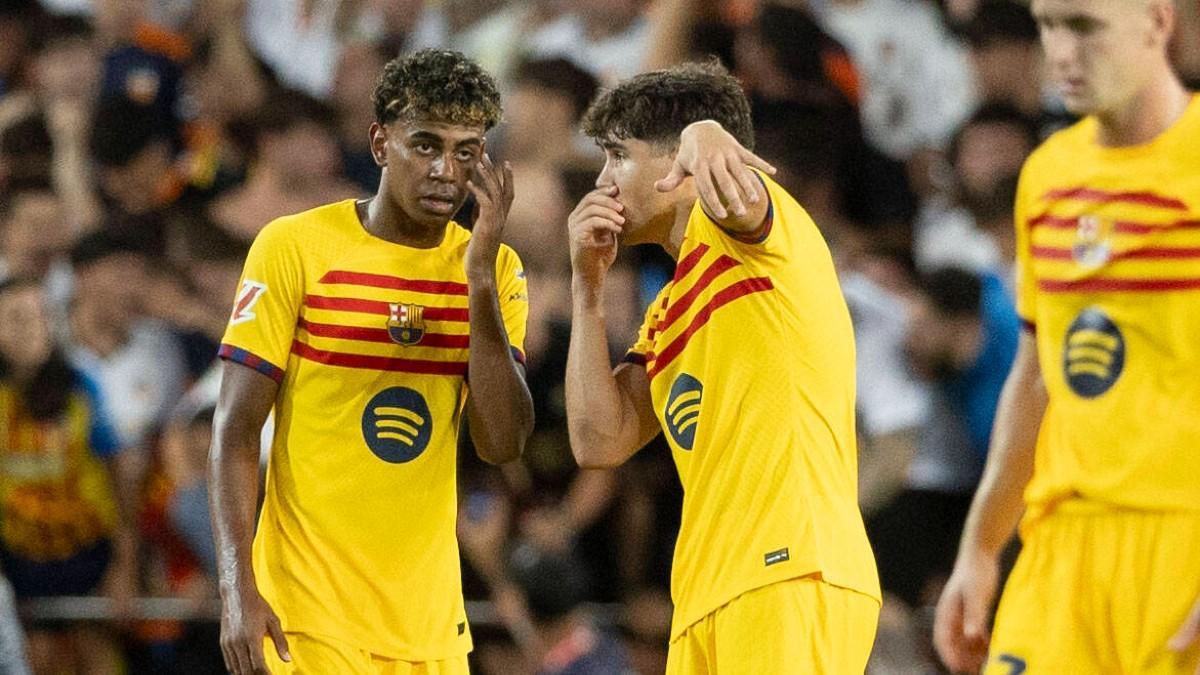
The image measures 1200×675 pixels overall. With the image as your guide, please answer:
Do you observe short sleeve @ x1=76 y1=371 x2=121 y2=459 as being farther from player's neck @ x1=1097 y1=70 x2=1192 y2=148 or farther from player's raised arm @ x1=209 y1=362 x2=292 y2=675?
player's neck @ x1=1097 y1=70 x2=1192 y2=148

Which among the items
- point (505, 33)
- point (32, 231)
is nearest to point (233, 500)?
point (505, 33)

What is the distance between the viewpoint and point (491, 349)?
15.4 ft

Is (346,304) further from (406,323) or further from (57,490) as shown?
(57,490)

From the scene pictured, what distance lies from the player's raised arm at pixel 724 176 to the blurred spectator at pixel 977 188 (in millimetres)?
3369

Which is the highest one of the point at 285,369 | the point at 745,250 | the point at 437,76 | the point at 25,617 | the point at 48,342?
the point at 437,76

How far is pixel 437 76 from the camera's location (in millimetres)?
4715

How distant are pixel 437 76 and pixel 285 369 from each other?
831mm

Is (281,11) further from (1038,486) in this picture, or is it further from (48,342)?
(1038,486)

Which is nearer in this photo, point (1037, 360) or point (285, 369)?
point (1037, 360)

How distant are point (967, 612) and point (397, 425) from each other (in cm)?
158

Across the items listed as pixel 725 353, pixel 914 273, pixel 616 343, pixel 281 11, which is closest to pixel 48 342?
pixel 281 11

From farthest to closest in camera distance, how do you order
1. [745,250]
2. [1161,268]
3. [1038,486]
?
[745,250] < [1038,486] < [1161,268]

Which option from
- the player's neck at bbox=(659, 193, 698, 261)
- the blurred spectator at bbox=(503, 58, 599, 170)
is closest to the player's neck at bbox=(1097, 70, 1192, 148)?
the player's neck at bbox=(659, 193, 698, 261)

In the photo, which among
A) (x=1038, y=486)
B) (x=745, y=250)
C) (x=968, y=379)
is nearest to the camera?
(x=1038, y=486)
